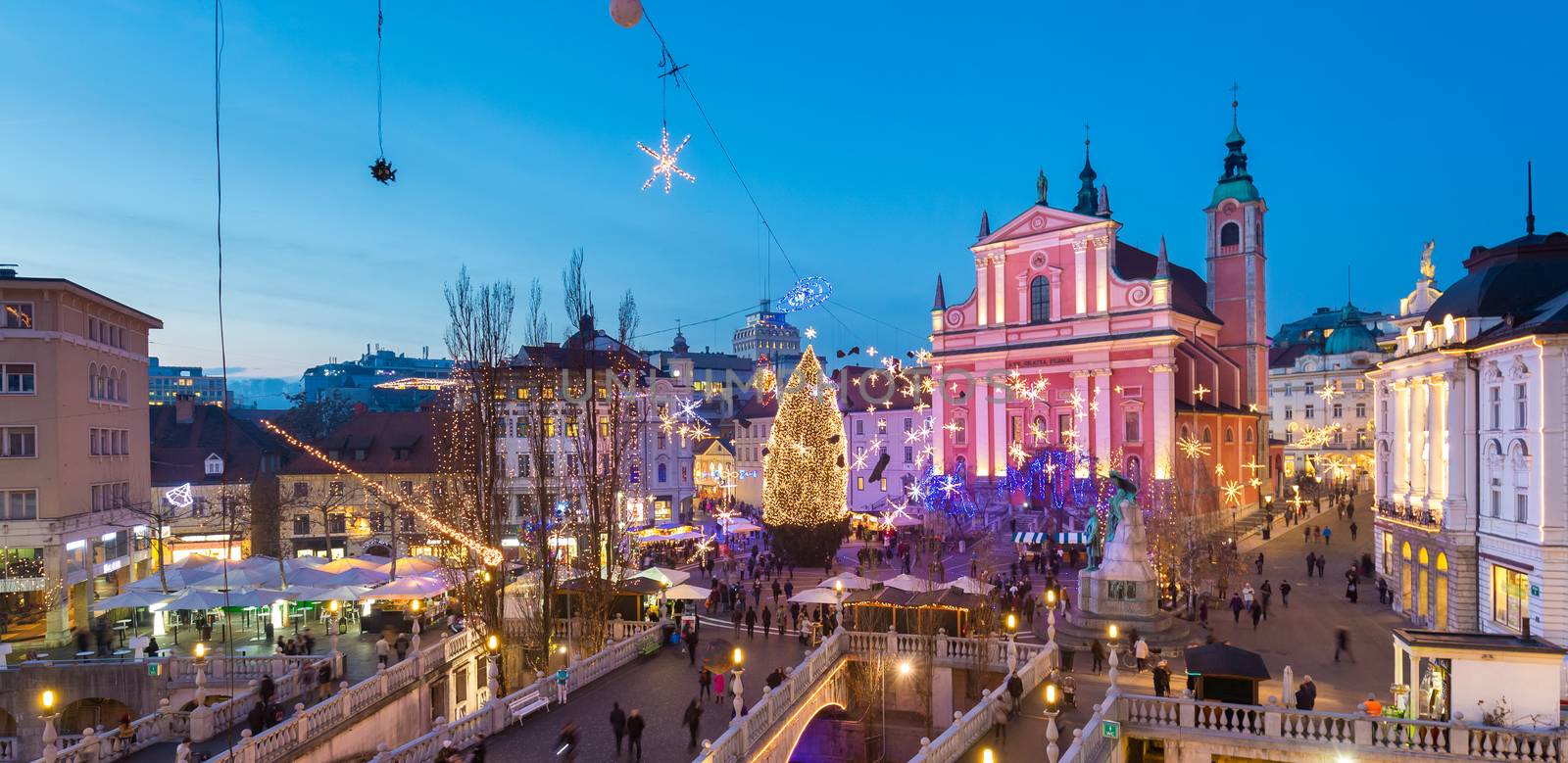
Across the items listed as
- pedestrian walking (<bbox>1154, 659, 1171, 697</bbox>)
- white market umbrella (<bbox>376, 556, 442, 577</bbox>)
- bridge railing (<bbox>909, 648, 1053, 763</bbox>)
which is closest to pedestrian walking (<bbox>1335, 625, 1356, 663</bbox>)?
pedestrian walking (<bbox>1154, 659, 1171, 697</bbox>)

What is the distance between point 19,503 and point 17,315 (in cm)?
583

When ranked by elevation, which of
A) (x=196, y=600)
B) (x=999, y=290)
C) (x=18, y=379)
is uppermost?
(x=999, y=290)

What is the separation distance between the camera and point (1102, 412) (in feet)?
171

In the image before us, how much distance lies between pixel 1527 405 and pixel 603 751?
25.3 m

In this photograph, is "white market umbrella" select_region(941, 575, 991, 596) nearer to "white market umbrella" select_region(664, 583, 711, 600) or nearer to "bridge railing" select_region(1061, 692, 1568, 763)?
"white market umbrella" select_region(664, 583, 711, 600)

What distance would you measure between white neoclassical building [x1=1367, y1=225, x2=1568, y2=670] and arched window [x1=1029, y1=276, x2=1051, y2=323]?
825 inches

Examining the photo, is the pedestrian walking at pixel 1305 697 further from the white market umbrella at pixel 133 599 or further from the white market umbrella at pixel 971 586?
the white market umbrella at pixel 133 599

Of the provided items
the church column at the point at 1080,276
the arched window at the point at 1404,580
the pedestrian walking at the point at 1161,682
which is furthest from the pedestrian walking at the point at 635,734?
the church column at the point at 1080,276

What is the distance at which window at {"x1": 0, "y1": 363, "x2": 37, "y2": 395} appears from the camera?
29.6 meters

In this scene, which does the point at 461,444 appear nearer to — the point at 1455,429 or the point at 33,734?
the point at 33,734

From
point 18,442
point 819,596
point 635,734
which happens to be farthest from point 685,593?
point 18,442

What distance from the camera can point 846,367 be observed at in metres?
77.3

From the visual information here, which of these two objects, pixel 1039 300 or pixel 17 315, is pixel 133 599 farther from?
pixel 1039 300

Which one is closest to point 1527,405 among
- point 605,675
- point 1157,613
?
point 1157,613
